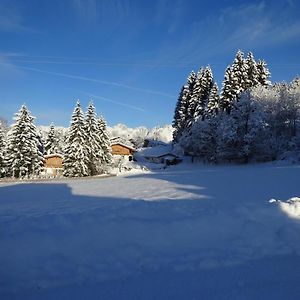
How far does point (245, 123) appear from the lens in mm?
49031

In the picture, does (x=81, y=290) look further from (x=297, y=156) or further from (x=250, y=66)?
(x=250, y=66)

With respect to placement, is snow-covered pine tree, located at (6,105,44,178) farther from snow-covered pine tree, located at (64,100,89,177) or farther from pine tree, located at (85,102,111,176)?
pine tree, located at (85,102,111,176)

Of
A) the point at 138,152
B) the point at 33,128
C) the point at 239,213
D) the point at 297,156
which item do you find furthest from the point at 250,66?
the point at 239,213

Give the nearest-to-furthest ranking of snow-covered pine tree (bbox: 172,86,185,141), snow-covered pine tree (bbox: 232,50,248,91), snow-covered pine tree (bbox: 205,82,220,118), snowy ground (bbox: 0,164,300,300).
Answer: snowy ground (bbox: 0,164,300,300) < snow-covered pine tree (bbox: 232,50,248,91) < snow-covered pine tree (bbox: 205,82,220,118) < snow-covered pine tree (bbox: 172,86,185,141)

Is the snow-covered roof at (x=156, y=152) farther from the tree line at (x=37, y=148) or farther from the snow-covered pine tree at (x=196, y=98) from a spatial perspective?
the tree line at (x=37, y=148)

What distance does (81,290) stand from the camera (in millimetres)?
5691

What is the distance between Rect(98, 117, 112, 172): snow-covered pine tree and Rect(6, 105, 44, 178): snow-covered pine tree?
9.28 metres

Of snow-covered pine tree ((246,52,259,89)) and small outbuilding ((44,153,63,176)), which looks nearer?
small outbuilding ((44,153,63,176))

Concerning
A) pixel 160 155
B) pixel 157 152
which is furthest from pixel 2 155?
pixel 157 152

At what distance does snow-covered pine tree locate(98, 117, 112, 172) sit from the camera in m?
51.1

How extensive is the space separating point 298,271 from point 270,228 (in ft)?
7.90

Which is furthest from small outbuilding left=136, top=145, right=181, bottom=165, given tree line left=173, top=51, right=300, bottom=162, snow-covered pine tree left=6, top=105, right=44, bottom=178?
snow-covered pine tree left=6, top=105, right=44, bottom=178

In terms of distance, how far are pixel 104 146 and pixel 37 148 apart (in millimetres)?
10869

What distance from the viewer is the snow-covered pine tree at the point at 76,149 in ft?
147
